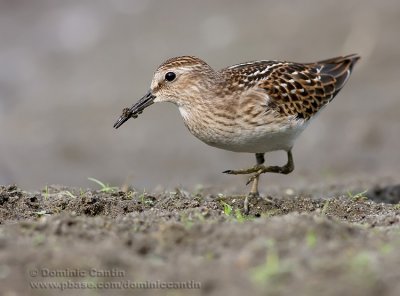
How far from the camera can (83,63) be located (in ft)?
54.7

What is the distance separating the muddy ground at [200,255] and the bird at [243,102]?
1.37 meters

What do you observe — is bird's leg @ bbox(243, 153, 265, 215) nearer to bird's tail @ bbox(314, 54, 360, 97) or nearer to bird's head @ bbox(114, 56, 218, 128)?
bird's head @ bbox(114, 56, 218, 128)

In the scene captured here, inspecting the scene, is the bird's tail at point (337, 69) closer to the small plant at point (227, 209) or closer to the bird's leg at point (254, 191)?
the bird's leg at point (254, 191)

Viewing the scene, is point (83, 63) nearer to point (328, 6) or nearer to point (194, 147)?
point (194, 147)

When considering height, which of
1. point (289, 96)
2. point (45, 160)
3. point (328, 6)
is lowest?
point (45, 160)

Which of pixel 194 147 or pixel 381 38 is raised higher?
pixel 381 38

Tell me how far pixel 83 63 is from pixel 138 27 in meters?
1.54

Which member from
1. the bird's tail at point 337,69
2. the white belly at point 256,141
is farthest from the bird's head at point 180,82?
the bird's tail at point 337,69

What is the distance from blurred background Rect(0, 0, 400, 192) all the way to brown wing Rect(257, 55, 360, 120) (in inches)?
91.8

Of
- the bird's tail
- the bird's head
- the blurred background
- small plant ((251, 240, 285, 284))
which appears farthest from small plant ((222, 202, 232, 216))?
the blurred background

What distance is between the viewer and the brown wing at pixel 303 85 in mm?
8375

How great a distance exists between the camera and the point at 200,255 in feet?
17.1

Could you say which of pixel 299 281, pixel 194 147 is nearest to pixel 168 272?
pixel 299 281

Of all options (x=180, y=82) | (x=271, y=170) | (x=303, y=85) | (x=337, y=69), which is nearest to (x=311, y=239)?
(x=271, y=170)
